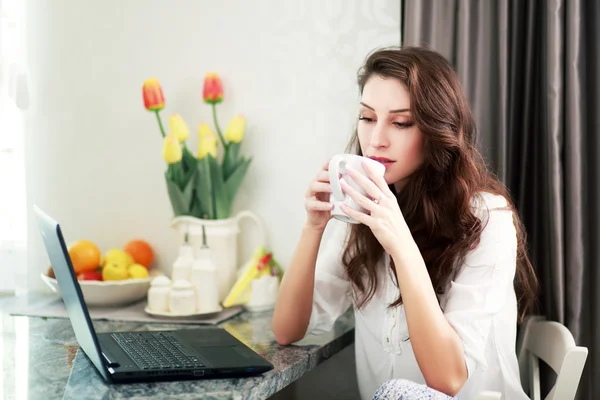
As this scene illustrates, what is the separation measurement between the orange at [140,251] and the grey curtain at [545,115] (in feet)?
3.05

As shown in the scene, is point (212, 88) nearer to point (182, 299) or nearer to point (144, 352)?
point (182, 299)

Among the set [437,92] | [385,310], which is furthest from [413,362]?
[437,92]

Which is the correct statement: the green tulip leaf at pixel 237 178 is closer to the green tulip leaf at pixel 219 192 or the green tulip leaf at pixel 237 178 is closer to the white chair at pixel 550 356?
the green tulip leaf at pixel 219 192

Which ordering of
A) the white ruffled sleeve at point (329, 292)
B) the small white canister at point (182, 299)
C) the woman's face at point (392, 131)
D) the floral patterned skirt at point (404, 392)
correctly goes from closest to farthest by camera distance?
the floral patterned skirt at point (404, 392) → the woman's face at point (392, 131) → the white ruffled sleeve at point (329, 292) → the small white canister at point (182, 299)

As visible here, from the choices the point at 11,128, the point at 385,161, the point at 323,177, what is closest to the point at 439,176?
the point at 385,161

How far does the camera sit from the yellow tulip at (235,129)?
1.91m

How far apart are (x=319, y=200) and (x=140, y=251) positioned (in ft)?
2.46

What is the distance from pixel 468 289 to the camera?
1.32 meters

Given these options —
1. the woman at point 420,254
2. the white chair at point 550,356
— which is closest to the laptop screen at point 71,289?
the woman at point 420,254

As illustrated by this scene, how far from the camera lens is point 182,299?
69.4 inches

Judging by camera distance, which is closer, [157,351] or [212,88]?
[157,351]

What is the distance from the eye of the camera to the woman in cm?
127

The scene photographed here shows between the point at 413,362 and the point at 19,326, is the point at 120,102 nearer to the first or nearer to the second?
the point at 19,326

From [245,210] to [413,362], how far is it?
733mm
